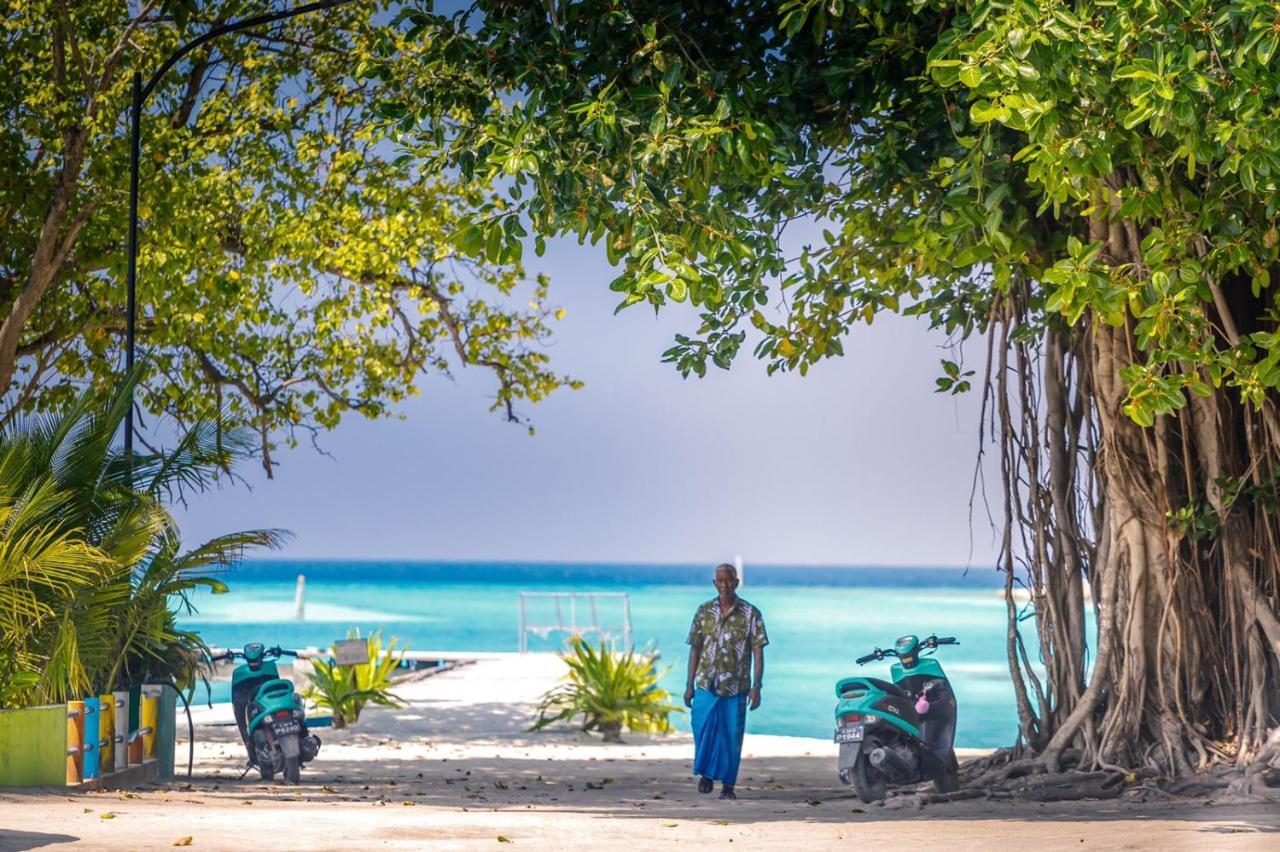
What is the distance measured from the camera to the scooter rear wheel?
24.3 ft

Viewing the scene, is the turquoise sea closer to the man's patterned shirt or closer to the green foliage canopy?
the man's patterned shirt

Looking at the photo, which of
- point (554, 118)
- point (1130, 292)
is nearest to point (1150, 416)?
point (1130, 292)

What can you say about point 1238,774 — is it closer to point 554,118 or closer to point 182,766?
point 554,118

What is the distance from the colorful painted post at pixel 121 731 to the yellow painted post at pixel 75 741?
22.8 inches

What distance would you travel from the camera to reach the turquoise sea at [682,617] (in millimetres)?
28688

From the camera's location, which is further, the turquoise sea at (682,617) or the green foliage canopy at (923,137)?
the turquoise sea at (682,617)

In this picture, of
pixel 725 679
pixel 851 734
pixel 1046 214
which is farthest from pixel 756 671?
pixel 1046 214

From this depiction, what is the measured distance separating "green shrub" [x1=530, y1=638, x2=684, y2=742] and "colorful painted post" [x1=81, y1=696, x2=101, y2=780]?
546cm

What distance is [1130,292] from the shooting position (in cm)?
592

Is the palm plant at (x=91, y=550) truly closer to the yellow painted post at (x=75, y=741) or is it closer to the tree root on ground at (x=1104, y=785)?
the yellow painted post at (x=75, y=741)

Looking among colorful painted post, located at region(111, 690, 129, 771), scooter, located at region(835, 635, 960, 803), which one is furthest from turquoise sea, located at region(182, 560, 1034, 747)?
scooter, located at region(835, 635, 960, 803)

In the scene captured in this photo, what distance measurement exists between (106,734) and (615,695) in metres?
5.52

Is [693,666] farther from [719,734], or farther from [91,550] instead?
[91,550]

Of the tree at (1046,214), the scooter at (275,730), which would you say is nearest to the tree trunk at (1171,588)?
the tree at (1046,214)
